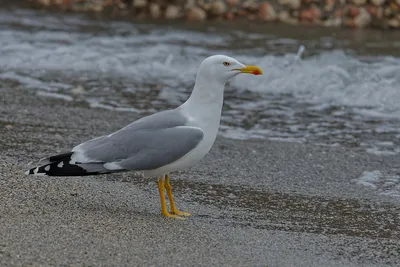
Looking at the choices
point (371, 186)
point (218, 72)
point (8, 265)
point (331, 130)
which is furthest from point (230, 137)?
point (8, 265)

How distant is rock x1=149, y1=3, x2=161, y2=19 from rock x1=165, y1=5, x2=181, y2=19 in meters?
0.13

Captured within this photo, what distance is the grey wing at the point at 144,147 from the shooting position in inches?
172

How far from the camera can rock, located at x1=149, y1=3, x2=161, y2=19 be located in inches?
521

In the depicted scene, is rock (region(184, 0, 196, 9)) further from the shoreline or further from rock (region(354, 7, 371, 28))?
rock (region(354, 7, 371, 28))

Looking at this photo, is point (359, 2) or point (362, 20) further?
point (359, 2)

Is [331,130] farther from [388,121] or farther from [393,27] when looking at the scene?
[393,27]

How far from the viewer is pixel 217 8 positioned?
1316 cm

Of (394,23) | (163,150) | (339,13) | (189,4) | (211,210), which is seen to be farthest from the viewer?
(189,4)

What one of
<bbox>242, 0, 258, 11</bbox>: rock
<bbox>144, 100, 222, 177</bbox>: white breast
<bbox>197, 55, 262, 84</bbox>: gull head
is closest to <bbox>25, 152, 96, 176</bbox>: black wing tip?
<bbox>144, 100, 222, 177</bbox>: white breast

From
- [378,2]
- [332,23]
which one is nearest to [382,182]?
[332,23]

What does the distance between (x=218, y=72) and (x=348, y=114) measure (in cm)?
343

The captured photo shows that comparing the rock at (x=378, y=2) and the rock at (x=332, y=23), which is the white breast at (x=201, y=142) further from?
the rock at (x=378, y=2)

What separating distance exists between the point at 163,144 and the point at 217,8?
9.02 meters

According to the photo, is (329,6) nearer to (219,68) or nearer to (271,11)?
(271,11)
